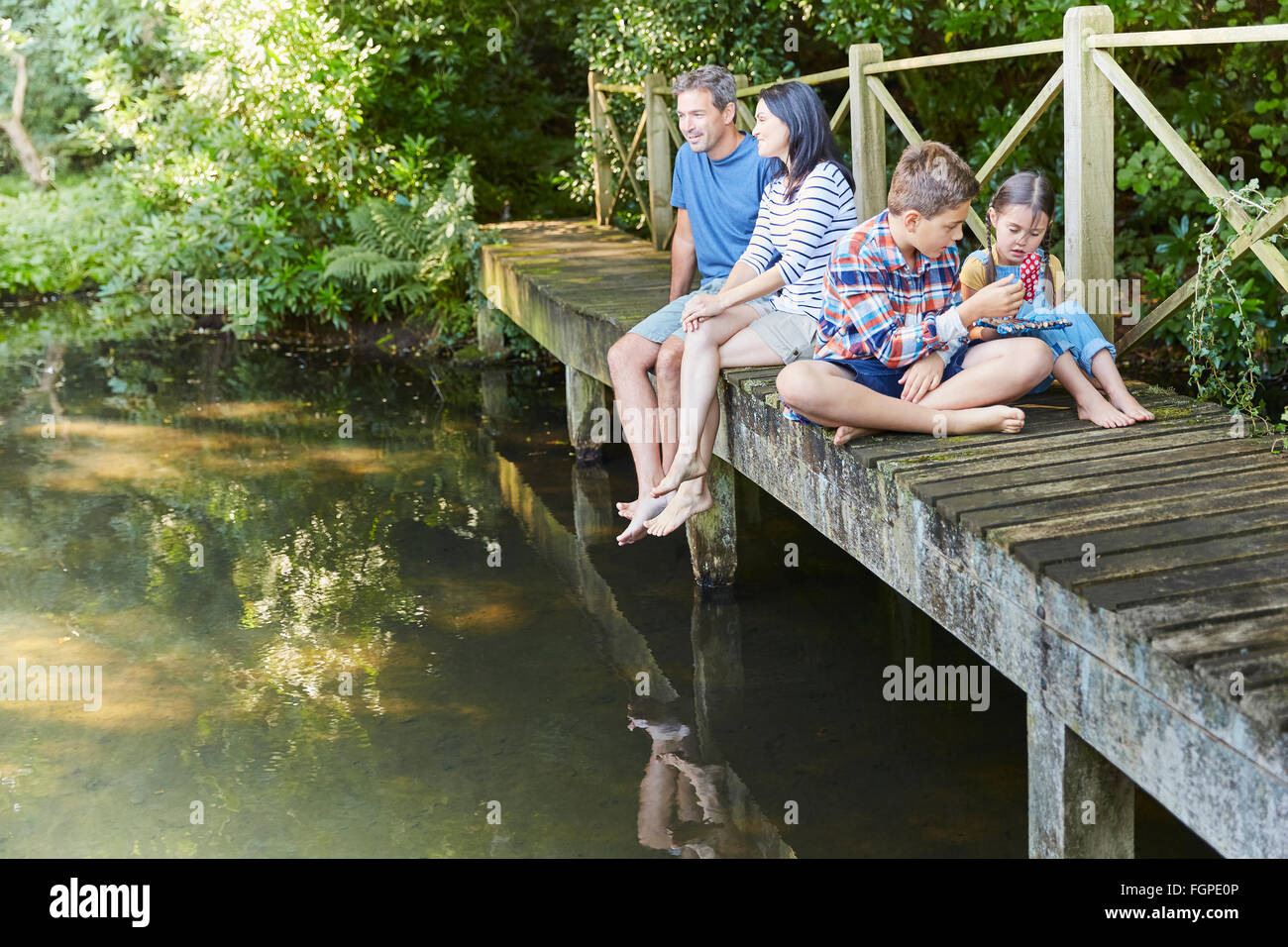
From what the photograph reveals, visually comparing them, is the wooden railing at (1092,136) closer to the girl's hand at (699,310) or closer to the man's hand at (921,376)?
the man's hand at (921,376)

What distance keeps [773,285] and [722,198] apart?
714mm

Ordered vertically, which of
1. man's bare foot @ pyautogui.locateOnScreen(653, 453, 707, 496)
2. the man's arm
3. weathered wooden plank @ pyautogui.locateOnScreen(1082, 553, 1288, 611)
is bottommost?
weathered wooden plank @ pyautogui.locateOnScreen(1082, 553, 1288, 611)

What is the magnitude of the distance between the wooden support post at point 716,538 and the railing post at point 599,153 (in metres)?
4.73

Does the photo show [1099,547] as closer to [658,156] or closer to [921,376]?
[921,376]

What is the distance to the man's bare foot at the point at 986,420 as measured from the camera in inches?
142

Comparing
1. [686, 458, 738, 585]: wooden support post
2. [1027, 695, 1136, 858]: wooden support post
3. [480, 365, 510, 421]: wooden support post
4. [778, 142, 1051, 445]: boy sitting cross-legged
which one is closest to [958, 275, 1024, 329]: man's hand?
[778, 142, 1051, 445]: boy sitting cross-legged

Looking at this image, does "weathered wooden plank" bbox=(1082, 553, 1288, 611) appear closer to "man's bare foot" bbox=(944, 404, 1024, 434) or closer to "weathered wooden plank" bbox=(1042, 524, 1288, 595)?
"weathered wooden plank" bbox=(1042, 524, 1288, 595)

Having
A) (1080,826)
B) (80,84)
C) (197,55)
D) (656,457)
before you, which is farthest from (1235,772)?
(80,84)

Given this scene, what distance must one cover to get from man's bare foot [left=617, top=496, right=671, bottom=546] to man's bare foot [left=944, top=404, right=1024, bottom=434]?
1.05 metres

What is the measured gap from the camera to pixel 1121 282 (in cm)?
745

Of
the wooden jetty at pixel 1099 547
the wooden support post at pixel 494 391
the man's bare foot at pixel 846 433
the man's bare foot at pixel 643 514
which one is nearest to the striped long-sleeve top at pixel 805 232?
the wooden jetty at pixel 1099 547

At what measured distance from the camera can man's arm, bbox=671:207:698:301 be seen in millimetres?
5188
